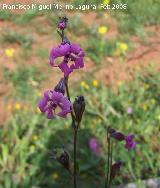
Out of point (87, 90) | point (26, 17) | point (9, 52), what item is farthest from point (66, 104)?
point (26, 17)

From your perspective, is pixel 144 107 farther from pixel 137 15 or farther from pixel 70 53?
pixel 70 53

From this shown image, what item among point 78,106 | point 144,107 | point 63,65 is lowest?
point 144,107

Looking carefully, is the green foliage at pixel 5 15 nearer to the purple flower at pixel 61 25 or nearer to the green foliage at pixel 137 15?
the green foliage at pixel 137 15

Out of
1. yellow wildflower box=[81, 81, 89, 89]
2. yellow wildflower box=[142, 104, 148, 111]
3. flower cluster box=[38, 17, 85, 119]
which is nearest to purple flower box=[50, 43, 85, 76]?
flower cluster box=[38, 17, 85, 119]

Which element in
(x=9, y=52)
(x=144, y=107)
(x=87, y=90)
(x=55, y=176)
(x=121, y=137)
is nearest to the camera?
(x=121, y=137)

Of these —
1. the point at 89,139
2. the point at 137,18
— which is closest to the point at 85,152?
the point at 89,139

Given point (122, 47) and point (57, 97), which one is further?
point (122, 47)

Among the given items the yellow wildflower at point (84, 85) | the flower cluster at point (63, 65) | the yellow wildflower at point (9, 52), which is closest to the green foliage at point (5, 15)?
the yellow wildflower at point (9, 52)

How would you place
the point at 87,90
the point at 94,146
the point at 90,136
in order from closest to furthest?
the point at 94,146
the point at 90,136
the point at 87,90

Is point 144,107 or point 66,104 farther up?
point 66,104
